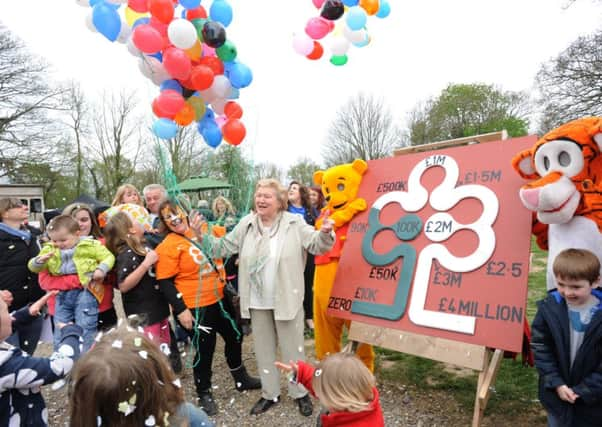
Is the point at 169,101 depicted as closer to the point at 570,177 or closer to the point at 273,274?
the point at 273,274

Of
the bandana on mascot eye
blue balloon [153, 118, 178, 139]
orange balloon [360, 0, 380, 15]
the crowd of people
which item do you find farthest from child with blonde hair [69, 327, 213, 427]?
orange balloon [360, 0, 380, 15]

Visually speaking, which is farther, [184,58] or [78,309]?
[184,58]

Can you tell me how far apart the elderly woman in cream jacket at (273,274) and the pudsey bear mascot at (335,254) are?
1.04ft

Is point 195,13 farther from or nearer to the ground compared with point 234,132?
farther from the ground

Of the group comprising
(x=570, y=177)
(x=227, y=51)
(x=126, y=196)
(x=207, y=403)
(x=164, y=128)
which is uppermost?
(x=227, y=51)

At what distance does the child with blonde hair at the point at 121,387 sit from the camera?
116 centimetres

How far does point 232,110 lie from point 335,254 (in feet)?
5.60

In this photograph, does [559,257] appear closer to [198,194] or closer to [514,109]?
[198,194]

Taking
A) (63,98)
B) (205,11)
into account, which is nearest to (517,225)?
(205,11)

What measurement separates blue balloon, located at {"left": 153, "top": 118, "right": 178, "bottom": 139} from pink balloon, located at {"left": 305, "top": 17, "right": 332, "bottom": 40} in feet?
7.49

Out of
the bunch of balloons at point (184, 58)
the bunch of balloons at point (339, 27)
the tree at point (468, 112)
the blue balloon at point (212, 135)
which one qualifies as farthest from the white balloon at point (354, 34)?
the tree at point (468, 112)

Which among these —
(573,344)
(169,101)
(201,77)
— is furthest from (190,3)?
(573,344)

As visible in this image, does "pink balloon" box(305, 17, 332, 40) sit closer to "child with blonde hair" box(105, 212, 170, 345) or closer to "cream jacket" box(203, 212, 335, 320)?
"cream jacket" box(203, 212, 335, 320)

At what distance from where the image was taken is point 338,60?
499 centimetres
